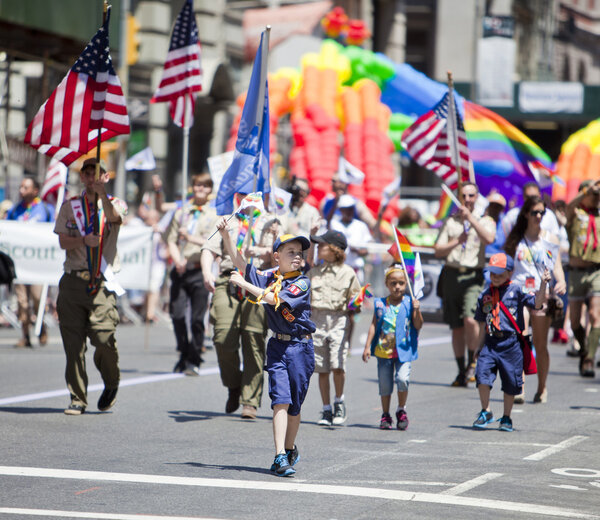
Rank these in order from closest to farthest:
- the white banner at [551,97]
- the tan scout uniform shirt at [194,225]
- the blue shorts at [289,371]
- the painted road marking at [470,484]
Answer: the painted road marking at [470,484] < the blue shorts at [289,371] < the tan scout uniform shirt at [194,225] < the white banner at [551,97]

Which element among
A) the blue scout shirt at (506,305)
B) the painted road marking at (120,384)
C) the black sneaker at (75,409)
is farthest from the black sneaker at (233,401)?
the blue scout shirt at (506,305)

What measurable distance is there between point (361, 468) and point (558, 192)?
64.7 ft

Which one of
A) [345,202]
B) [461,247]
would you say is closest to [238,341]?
[461,247]

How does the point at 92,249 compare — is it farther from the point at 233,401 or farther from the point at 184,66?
the point at 184,66

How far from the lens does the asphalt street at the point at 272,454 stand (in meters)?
6.82

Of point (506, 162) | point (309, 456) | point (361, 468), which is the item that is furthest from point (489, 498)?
point (506, 162)

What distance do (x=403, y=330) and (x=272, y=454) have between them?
201 centimetres

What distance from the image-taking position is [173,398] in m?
11.4

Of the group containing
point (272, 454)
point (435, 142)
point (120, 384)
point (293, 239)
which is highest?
point (435, 142)

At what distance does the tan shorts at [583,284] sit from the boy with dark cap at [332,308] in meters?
3.79

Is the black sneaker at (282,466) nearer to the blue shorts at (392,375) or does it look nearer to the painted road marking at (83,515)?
the painted road marking at (83,515)

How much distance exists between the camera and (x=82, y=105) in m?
10.7

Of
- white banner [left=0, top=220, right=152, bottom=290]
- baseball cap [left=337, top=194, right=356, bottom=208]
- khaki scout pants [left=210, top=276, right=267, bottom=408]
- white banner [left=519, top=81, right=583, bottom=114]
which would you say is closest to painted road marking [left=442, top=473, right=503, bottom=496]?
khaki scout pants [left=210, top=276, right=267, bottom=408]

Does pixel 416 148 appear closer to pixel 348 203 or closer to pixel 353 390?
pixel 348 203
